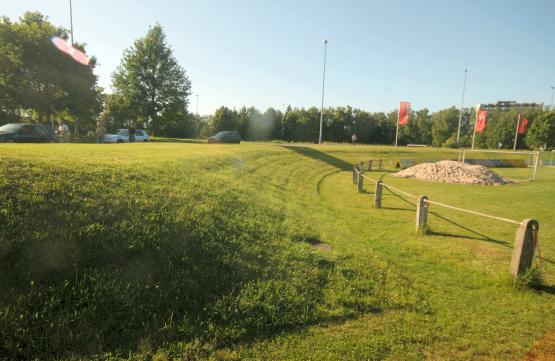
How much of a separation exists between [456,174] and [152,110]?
39.7 metres

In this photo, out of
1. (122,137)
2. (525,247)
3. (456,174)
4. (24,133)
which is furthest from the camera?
(122,137)

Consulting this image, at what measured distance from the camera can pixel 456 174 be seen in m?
19.7

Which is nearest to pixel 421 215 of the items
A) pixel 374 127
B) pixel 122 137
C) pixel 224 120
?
pixel 122 137

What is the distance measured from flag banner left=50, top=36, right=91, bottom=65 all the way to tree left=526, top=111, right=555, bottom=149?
3439 inches

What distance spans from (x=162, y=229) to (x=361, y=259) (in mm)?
3850

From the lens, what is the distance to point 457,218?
9961mm

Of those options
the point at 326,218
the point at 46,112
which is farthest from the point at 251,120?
the point at 326,218

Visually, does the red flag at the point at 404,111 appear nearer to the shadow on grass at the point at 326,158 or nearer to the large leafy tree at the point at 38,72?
the shadow on grass at the point at 326,158

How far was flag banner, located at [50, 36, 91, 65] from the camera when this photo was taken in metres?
31.5

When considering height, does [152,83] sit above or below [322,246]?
above

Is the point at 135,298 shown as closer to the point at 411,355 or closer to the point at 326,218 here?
the point at 411,355

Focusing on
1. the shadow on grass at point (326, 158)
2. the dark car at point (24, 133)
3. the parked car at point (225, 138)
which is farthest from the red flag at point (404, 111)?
the dark car at point (24, 133)

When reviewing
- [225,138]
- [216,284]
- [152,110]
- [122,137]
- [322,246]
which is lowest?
[322,246]

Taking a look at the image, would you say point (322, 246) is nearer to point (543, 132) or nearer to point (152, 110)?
point (152, 110)
